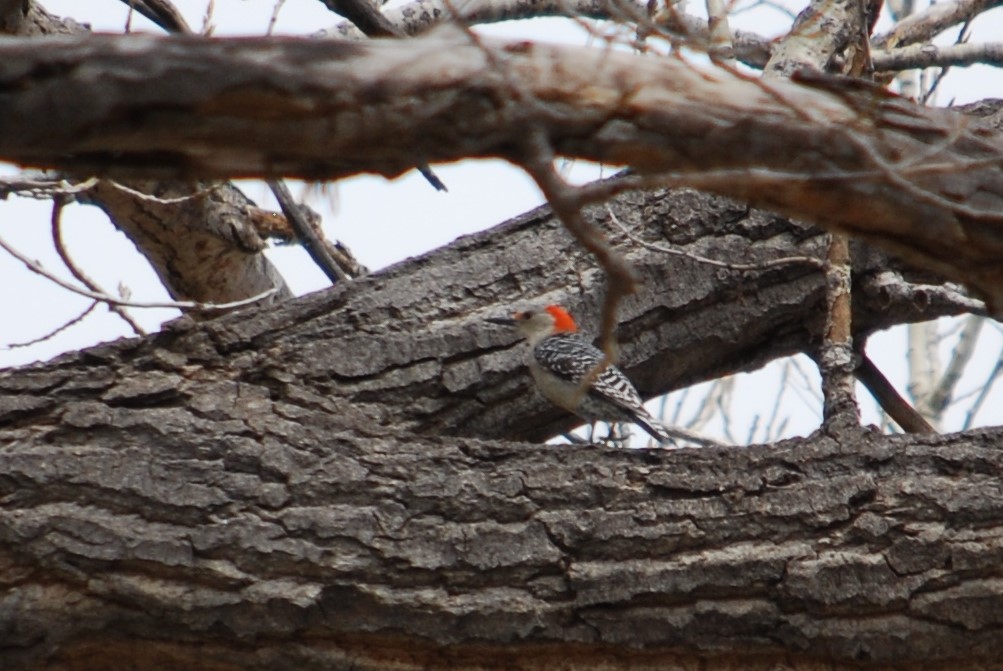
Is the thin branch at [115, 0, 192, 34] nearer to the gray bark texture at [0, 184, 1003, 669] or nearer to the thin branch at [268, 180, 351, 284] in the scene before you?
the thin branch at [268, 180, 351, 284]

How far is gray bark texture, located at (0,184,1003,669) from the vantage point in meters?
4.05

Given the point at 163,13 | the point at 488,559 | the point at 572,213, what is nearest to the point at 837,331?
the point at 488,559

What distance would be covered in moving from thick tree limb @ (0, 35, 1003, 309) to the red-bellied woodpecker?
1.68 metres

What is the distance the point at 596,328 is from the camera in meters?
5.45

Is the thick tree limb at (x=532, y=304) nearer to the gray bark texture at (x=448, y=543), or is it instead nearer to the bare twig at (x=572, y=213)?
the gray bark texture at (x=448, y=543)

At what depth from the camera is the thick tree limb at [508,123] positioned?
2.04m

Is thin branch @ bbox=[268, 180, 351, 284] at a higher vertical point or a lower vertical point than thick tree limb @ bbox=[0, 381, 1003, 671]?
higher

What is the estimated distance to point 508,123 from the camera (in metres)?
2.21

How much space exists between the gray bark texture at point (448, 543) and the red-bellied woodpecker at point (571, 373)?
1.72 feet

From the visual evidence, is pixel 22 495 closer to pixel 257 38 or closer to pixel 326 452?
pixel 326 452

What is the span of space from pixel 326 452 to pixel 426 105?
7.60 ft

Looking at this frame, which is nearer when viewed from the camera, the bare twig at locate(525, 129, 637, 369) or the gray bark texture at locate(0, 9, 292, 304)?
the bare twig at locate(525, 129, 637, 369)

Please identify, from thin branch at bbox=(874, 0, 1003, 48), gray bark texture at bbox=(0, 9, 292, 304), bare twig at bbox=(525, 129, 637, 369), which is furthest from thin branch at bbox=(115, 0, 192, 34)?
thin branch at bbox=(874, 0, 1003, 48)

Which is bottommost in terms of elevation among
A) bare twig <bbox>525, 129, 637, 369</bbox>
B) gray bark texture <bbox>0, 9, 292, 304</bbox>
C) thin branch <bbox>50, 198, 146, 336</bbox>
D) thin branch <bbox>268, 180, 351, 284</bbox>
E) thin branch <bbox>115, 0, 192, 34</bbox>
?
bare twig <bbox>525, 129, 637, 369</bbox>
